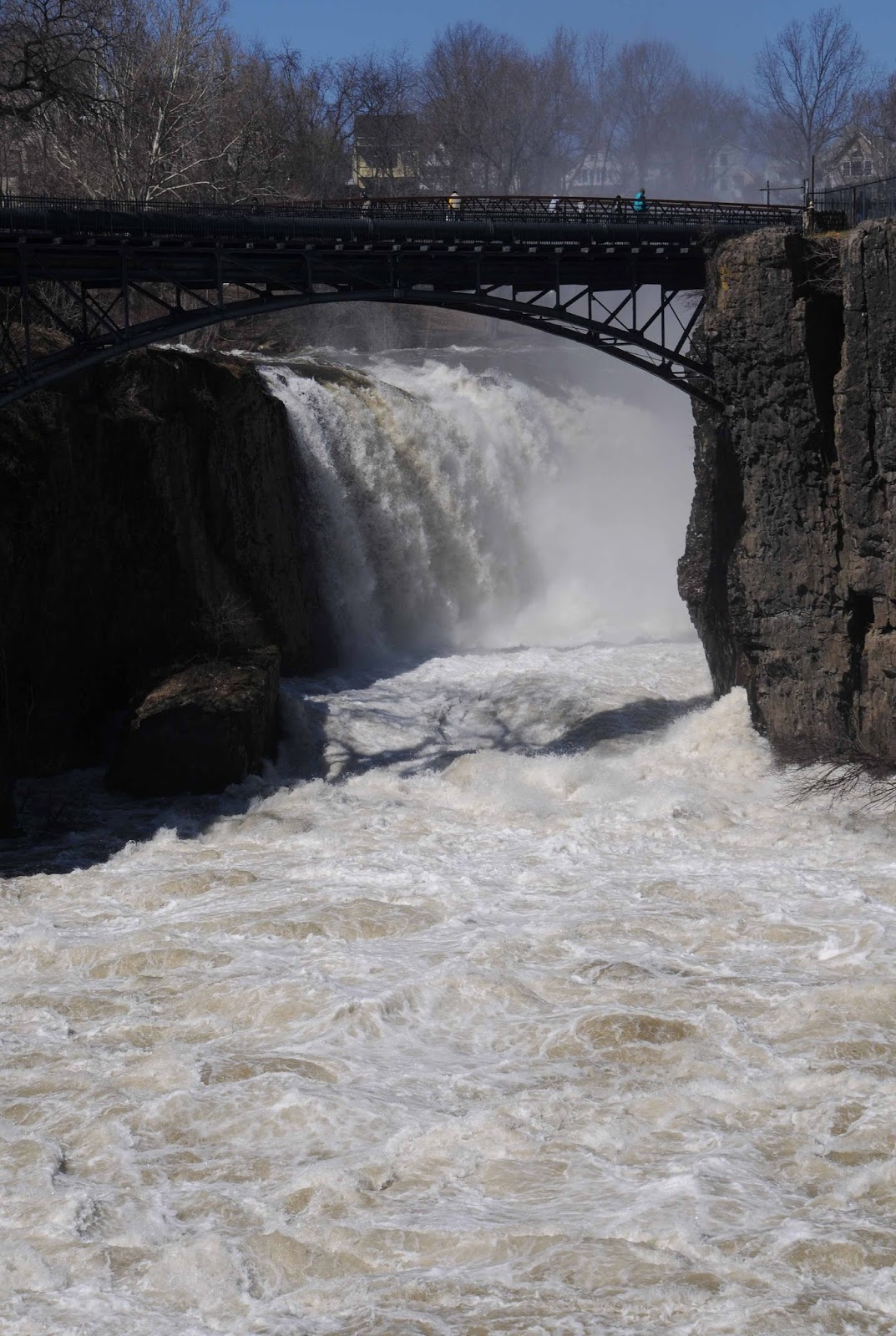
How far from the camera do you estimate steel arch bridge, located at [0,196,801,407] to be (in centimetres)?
1816

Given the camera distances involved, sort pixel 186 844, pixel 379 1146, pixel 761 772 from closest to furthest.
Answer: pixel 379 1146, pixel 186 844, pixel 761 772

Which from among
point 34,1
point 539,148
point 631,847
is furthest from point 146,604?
point 539,148

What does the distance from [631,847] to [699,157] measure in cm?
7713

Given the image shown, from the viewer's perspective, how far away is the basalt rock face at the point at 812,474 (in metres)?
19.2

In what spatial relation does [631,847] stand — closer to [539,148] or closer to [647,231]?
[647,231]

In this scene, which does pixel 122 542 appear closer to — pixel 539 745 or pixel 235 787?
pixel 235 787

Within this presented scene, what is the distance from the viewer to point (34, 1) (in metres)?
26.1

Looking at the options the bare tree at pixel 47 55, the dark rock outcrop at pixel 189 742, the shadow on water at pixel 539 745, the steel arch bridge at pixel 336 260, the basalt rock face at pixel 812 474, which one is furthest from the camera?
the bare tree at pixel 47 55

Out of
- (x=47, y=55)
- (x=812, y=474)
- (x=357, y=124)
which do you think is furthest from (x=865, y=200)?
(x=357, y=124)

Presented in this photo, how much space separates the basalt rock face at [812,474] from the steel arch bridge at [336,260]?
1017 millimetres

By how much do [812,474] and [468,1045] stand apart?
10657 millimetres

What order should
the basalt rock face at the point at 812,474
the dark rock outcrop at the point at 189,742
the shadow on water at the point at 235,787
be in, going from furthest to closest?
the dark rock outcrop at the point at 189,742 < the basalt rock face at the point at 812,474 < the shadow on water at the point at 235,787

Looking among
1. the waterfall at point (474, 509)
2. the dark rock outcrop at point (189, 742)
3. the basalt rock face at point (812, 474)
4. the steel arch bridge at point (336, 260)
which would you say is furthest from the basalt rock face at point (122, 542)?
the basalt rock face at point (812, 474)

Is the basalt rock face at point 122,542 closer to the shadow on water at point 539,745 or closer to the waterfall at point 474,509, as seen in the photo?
the waterfall at point 474,509
